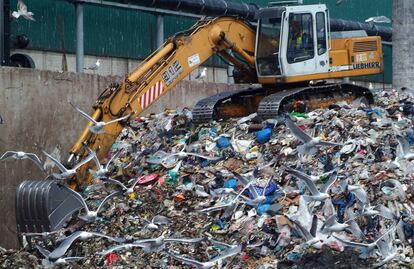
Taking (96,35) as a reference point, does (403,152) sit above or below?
below

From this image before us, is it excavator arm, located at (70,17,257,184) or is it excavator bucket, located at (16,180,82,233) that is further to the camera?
excavator arm, located at (70,17,257,184)

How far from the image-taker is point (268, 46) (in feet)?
51.3

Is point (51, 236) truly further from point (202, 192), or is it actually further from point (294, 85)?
point (294, 85)

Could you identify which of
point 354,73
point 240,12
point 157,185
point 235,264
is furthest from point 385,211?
point 240,12

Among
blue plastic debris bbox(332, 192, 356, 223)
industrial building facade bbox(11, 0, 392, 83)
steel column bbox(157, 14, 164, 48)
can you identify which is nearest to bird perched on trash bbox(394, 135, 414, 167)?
blue plastic debris bbox(332, 192, 356, 223)

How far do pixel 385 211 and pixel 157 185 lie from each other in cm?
349

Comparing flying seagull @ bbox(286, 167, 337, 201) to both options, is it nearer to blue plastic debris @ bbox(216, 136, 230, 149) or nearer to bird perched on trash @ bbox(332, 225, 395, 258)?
bird perched on trash @ bbox(332, 225, 395, 258)

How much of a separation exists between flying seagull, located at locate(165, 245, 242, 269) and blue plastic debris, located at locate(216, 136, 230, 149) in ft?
11.0

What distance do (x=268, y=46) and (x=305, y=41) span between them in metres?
0.59

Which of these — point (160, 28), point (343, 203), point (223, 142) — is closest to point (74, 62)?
point (160, 28)

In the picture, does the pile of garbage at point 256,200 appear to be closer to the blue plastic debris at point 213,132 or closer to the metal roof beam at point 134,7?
the blue plastic debris at point 213,132

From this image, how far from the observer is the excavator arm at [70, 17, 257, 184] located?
13.2m

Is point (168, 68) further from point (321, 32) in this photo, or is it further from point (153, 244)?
point (153, 244)

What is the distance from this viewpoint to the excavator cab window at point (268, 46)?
15.5 metres
